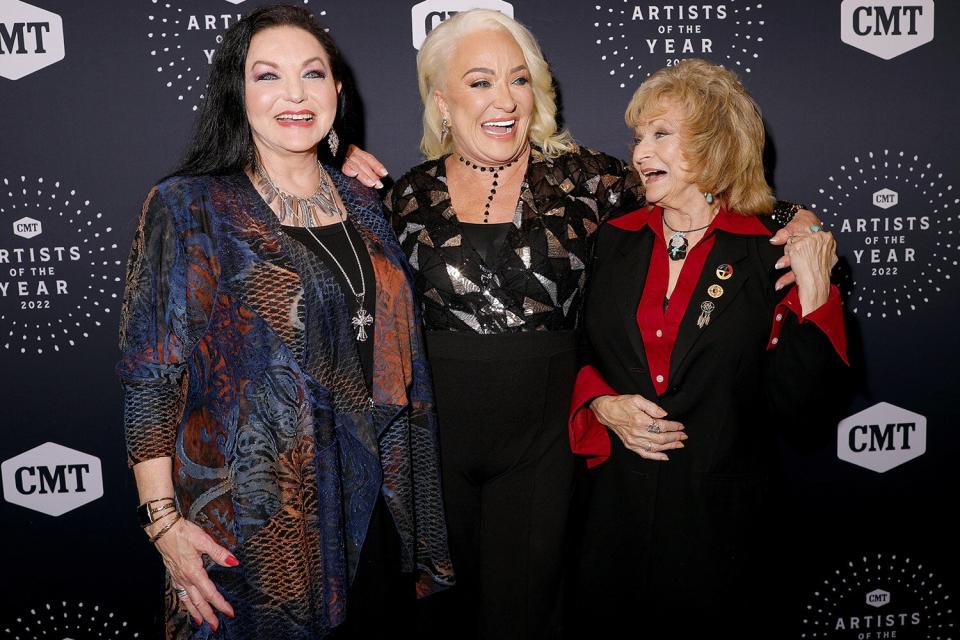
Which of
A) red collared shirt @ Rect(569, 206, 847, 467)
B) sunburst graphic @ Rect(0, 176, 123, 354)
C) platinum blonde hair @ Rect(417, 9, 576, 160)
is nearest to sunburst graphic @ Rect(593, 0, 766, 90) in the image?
platinum blonde hair @ Rect(417, 9, 576, 160)

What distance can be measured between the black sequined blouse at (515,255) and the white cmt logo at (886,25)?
1.09m

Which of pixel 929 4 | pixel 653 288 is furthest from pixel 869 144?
pixel 653 288

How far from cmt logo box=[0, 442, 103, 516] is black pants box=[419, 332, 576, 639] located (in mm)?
1324

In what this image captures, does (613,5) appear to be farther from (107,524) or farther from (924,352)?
(107,524)

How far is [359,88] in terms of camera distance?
8.14 ft

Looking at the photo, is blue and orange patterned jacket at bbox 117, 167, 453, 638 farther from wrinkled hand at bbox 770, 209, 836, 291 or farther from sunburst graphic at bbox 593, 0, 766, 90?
sunburst graphic at bbox 593, 0, 766, 90

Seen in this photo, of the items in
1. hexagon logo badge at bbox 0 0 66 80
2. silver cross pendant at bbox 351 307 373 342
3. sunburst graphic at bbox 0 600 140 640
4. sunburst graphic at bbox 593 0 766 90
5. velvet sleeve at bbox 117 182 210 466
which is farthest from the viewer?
sunburst graphic at bbox 0 600 140 640

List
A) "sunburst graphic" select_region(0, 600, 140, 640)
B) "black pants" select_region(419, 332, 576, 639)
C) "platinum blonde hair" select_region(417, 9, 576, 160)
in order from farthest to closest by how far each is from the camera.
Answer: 1. "sunburst graphic" select_region(0, 600, 140, 640)
2. "platinum blonde hair" select_region(417, 9, 576, 160)
3. "black pants" select_region(419, 332, 576, 639)

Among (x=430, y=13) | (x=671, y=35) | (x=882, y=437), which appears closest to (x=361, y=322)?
(x=430, y=13)

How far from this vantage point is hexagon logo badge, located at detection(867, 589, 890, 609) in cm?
283

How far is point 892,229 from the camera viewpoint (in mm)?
2660

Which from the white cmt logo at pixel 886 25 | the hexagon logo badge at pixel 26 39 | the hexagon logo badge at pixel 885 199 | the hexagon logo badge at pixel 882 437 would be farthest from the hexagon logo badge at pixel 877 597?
the hexagon logo badge at pixel 26 39

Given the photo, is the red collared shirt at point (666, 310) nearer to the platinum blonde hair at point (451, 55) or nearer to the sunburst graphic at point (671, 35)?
the platinum blonde hair at point (451, 55)

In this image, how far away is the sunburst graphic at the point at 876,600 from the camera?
282 cm
